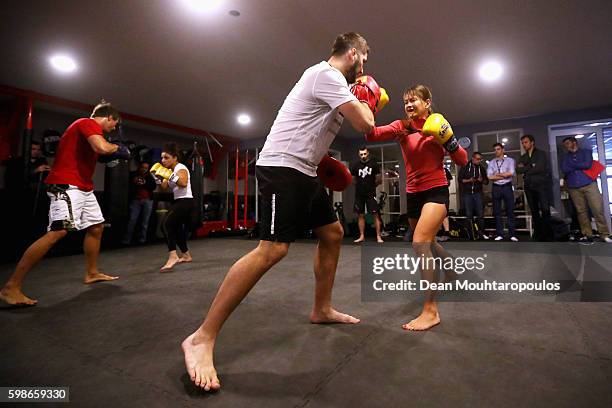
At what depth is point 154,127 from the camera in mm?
7008

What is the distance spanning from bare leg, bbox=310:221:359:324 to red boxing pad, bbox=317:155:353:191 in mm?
241

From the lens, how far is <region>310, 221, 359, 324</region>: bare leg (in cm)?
151

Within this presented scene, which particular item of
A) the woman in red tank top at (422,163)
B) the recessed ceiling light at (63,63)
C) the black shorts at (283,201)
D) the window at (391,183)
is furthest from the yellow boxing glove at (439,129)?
the window at (391,183)

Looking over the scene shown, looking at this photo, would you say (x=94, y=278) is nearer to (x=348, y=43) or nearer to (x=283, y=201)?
(x=283, y=201)

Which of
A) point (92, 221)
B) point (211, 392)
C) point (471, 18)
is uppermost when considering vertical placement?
point (471, 18)

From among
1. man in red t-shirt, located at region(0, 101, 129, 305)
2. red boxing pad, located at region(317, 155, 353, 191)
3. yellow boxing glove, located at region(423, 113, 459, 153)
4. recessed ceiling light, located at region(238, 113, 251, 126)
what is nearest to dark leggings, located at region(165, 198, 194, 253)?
man in red t-shirt, located at region(0, 101, 129, 305)

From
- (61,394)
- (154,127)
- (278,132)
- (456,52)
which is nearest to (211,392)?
(61,394)

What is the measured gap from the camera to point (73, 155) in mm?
2250

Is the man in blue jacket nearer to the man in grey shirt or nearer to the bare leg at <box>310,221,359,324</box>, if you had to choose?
the man in grey shirt

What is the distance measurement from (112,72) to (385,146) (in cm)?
660

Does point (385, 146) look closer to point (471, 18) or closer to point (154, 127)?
point (471, 18)

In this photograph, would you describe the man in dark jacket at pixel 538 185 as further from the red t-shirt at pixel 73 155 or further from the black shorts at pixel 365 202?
the red t-shirt at pixel 73 155

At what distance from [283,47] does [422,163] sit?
2.74 metres

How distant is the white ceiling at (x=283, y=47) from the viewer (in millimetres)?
3033
